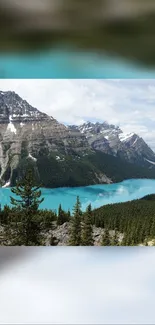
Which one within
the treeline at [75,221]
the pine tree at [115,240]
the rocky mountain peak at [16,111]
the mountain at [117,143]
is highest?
the rocky mountain peak at [16,111]

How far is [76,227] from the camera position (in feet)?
14.6

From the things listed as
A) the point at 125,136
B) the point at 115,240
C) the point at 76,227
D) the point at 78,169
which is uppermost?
the point at 125,136

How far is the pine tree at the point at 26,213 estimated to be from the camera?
14.6ft

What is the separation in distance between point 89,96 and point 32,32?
3.82 feet

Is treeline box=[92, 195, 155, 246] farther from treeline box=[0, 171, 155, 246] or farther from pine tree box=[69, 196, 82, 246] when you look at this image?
pine tree box=[69, 196, 82, 246]

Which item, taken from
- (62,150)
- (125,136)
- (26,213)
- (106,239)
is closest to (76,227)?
(106,239)

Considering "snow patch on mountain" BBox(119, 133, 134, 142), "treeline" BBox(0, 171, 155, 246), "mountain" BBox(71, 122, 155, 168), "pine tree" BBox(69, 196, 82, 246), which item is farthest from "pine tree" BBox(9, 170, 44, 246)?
"snow patch on mountain" BBox(119, 133, 134, 142)

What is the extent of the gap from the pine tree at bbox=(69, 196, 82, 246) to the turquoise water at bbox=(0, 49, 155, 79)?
129 centimetres

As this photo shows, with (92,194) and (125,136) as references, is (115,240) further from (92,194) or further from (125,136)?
(125,136)

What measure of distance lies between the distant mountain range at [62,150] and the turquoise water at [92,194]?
7 cm

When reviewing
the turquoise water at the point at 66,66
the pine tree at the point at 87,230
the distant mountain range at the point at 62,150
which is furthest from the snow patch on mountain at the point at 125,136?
the pine tree at the point at 87,230

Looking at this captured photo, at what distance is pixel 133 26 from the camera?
323cm

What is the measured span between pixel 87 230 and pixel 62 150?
0.85 meters

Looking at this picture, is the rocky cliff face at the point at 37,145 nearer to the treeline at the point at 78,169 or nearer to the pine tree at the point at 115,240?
the treeline at the point at 78,169
